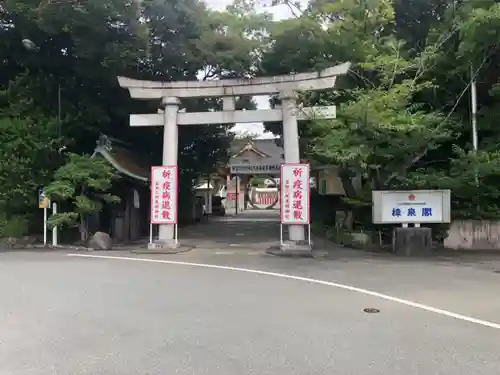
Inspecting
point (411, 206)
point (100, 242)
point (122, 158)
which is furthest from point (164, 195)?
point (411, 206)

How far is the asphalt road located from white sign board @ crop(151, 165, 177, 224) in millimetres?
4882

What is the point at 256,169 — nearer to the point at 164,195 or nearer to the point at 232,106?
the point at 232,106

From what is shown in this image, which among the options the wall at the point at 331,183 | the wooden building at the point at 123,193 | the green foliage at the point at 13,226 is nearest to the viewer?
the green foliage at the point at 13,226

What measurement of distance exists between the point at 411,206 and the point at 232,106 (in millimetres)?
6715

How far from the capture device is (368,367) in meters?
4.60

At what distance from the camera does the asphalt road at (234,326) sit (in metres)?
4.68

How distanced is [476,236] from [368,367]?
1170 centimetres

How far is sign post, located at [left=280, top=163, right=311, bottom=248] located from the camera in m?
14.5

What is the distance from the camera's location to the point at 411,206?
14.3m

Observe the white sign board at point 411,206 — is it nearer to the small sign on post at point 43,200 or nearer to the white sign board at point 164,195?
the white sign board at point 164,195

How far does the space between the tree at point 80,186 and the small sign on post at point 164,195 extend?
211 cm

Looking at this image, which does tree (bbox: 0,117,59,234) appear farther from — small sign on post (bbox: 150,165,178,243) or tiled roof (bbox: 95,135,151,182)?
small sign on post (bbox: 150,165,178,243)

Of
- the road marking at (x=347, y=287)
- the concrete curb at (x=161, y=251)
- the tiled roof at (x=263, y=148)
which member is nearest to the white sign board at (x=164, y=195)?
the concrete curb at (x=161, y=251)

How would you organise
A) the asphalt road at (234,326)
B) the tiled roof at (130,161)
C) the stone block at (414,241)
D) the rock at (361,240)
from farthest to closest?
the tiled roof at (130,161), the rock at (361,240), the stone block at (414,241), the asphalt road at (234,326)
